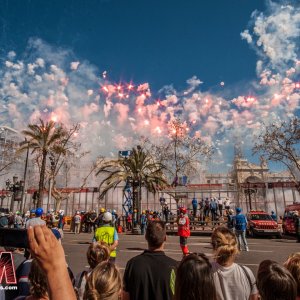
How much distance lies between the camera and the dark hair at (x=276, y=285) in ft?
6.77

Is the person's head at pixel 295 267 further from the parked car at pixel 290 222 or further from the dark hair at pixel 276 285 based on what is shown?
the parked car at pixel 290 222

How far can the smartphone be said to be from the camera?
56.7 inches

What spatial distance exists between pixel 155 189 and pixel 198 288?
81.3ft

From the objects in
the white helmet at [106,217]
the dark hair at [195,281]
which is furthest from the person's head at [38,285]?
the white helmet at [106,217]

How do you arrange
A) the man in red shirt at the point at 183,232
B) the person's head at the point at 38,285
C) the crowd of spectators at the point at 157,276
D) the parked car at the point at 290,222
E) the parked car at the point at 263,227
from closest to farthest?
the crowd of spectators at the point at 157,276 < the person's head at the point at 38,285 < the man in red shirt at the point at 183,232 < the parked car at the point at 263,227 < the parked car at the point at 290,222

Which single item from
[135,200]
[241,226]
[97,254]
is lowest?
[97,254]

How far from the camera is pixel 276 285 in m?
2.08

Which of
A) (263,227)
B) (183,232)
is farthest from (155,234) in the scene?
(263,227)

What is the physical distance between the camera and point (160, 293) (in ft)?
9.41

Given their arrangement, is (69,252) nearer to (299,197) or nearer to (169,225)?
(169,225)

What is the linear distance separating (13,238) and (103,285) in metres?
1.09

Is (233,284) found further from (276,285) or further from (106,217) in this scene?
(106,217)

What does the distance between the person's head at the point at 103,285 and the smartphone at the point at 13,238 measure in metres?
1.05

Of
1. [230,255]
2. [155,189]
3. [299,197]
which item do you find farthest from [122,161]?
[230,255]
